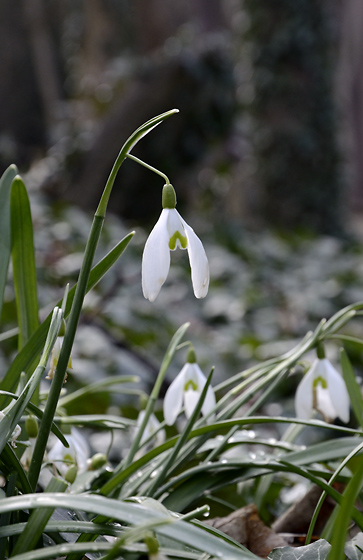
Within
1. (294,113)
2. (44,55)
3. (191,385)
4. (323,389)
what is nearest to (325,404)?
(323,389)

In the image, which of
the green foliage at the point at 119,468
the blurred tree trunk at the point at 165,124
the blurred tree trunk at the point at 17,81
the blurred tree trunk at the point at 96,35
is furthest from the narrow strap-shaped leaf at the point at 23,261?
the blurred tree trunk at the point at 17,81

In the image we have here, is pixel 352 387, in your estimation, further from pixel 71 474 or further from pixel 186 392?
pixel 71 474

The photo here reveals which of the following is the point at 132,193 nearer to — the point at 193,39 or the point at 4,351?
the point at 193,39

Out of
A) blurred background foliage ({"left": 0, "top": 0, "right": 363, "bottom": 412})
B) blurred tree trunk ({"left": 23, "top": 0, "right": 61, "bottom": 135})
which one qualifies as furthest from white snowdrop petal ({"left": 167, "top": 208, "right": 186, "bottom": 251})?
blurred tree trunk ({"left": 23, "top": 0, "right": 61, "bottom": 135})

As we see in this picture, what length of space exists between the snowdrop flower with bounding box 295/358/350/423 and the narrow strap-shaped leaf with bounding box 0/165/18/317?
46 centimetres

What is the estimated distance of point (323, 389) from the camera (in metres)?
1.00

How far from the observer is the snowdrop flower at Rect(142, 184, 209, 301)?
657 mm

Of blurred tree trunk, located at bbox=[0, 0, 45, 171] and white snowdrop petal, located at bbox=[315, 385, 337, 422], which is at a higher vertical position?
blurred tree trunk, located at bbox=[0, 0, 45, 171]

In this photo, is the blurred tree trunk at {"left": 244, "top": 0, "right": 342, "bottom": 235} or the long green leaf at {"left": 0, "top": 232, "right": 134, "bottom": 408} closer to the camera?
the long green leaf at {"left": 0, "top": 232, "right": 134, "bottom": 408}

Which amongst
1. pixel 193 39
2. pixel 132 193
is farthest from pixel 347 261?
pixel 193 39

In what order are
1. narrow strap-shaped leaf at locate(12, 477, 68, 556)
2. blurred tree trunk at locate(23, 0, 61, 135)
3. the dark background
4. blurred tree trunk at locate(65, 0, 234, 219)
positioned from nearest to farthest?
narrow strap-shaped leaf at locate(12, 477, 68, 556)
blurred tree trunk at locate(65, 0, 234, 219)
the dark background
blurred tree trunk at locate(23, 0, 61, 135)

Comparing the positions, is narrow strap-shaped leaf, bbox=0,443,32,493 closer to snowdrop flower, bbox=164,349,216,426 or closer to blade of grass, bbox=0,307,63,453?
blade of grass, bbox=0,307,63,453

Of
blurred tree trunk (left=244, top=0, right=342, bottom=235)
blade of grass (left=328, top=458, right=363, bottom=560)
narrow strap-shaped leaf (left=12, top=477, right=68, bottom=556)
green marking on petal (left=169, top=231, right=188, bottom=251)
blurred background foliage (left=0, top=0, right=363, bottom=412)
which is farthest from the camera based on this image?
blurred tree trunk (left=244, top=0, right=342, bottom=235)

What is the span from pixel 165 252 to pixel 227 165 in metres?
5.97
